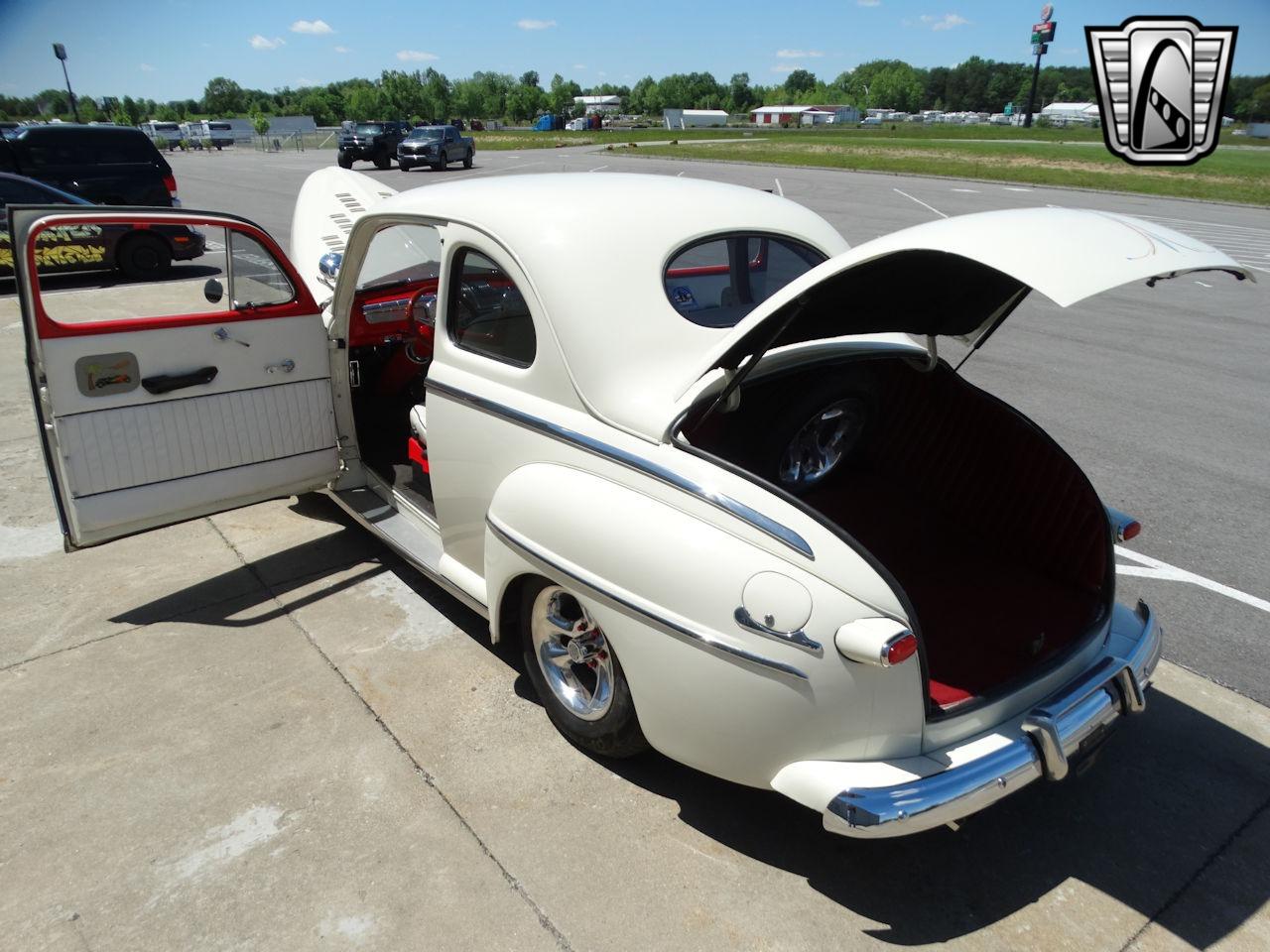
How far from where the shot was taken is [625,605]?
266cm

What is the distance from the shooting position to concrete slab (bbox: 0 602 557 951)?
2.53 meters

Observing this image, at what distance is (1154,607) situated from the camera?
4.20m

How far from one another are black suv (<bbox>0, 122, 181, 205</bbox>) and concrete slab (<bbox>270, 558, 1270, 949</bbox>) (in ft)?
44.5

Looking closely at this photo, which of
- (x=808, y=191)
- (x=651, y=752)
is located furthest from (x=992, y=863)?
(x=808, y=191)

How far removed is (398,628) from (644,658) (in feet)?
5.85

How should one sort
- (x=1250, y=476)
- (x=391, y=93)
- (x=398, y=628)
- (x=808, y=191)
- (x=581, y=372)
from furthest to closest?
(x=391, y=93)
(x=808, y=191)
(x=1250, y=476)
(x=398, y=628)
(x=581, y=372)

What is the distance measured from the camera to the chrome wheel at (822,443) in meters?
3.28

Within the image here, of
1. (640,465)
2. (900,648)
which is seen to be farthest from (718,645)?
(640,465)

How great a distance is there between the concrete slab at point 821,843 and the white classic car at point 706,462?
0.89ft

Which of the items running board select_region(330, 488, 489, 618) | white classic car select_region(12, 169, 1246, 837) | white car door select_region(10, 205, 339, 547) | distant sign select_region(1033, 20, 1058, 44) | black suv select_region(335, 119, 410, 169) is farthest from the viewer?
distant sign select_region(1033, 20, 1058, 44)

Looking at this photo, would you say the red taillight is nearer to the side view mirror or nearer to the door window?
the side view mirror

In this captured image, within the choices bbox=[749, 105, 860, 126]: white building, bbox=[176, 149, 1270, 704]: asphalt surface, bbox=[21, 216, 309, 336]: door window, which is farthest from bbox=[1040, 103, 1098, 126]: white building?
bbox=[21, 216, 309, 336]: door window

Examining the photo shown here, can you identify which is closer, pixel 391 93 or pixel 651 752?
pixel 651 752

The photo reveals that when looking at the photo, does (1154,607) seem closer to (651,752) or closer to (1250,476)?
(1250,476)
